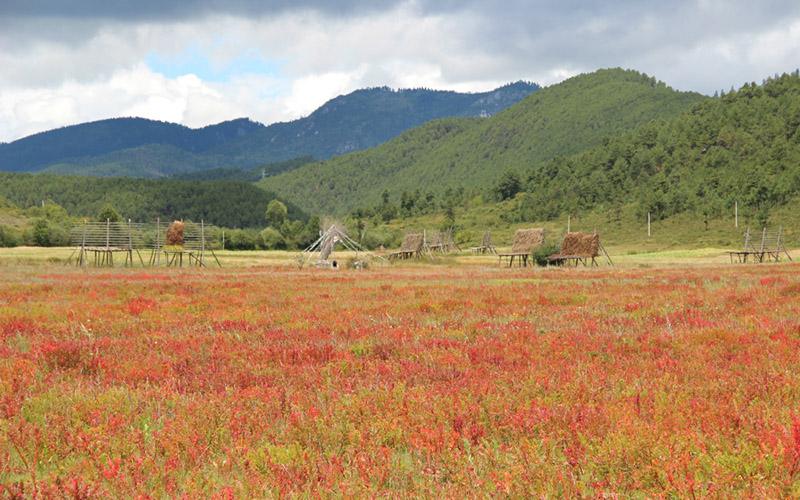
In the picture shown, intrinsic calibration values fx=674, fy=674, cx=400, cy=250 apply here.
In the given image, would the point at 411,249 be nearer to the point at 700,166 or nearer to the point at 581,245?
the point at 581,245

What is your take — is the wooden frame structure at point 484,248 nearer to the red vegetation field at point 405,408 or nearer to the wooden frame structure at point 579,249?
the wooden frame structure at point 579,249

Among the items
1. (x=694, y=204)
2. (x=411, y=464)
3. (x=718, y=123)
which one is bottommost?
(x=411, y=464)

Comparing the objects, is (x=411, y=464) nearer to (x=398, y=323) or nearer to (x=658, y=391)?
(x=658, y=391)

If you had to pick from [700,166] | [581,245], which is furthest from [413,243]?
[700,166]

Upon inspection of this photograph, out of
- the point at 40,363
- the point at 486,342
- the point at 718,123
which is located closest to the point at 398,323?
the point at 486,342

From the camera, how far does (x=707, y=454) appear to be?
218 inches

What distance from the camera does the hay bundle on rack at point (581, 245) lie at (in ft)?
191

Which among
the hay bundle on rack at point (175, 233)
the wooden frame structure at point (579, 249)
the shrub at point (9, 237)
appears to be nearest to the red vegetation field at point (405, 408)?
the wooden frame structure at point (579, 249)

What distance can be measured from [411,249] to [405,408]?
233 feet

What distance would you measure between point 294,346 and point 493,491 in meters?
6.48

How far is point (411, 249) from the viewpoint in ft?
255

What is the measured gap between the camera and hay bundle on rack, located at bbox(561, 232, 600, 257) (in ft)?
191

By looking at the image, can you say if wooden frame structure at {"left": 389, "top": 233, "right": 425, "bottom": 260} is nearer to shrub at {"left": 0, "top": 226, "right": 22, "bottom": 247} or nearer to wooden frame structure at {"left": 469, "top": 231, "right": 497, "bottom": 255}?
wooden frame structure at {"left": 469, "top": 231, "right": 497, "bottom": 255}

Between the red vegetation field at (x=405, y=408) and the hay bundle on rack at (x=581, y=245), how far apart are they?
45.2 meters
